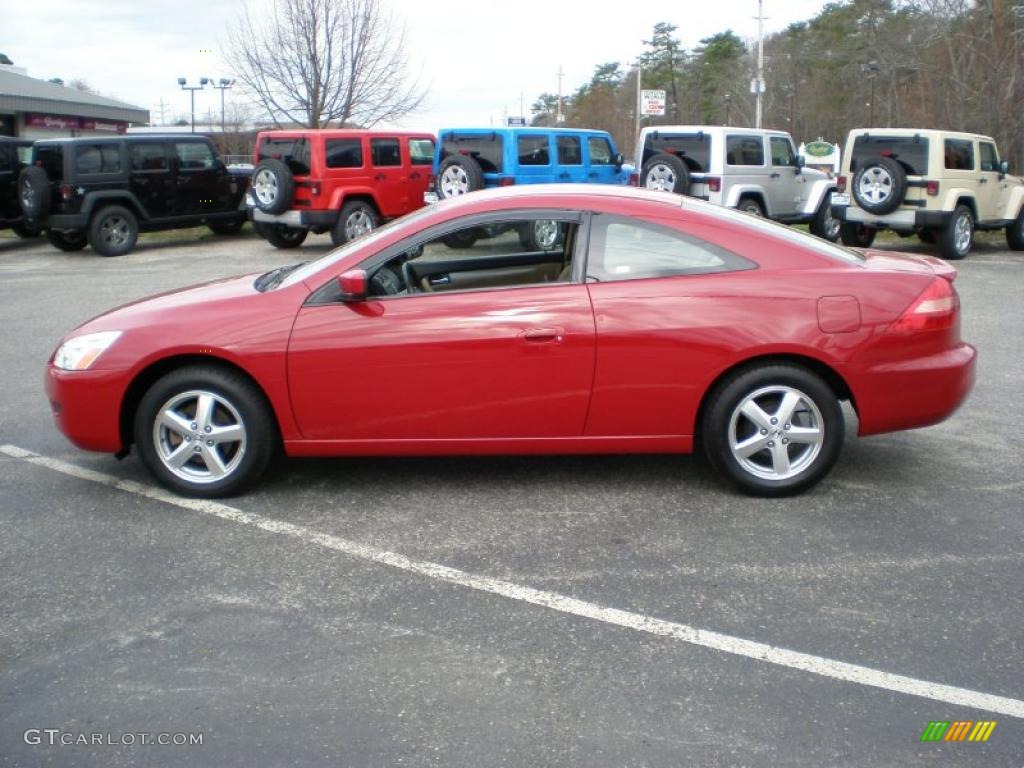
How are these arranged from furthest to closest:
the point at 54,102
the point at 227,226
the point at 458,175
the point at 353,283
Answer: the point at 54,102
the point at 227,226
the point at 458,175
the point at 353,283

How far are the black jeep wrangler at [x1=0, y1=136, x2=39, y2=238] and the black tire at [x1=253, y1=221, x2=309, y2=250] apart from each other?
369cm

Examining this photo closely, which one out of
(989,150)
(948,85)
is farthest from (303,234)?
(948,85)

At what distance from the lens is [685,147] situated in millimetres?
17375

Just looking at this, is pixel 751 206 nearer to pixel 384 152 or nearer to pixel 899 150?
pixel 899 150

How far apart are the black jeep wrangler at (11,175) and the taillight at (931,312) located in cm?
1587

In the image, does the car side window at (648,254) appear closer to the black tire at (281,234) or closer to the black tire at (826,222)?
the black tire at (281,234)

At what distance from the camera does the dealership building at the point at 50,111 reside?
3244 cm

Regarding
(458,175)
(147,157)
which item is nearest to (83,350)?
(458,175)

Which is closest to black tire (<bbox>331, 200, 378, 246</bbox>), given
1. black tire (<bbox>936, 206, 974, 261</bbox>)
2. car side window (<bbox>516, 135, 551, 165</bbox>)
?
car side window (<bbox>516, 135, 551, 165</bbox>)

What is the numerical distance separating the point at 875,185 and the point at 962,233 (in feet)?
5.35

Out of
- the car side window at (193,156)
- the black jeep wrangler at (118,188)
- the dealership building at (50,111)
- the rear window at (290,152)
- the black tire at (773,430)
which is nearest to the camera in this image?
the black tire at (773,430)

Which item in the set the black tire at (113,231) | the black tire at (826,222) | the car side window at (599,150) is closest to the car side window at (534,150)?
the car side window at (599,150)

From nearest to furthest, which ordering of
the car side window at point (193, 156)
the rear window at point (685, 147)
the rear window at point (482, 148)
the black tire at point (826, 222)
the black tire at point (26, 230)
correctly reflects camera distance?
1. the rear window at point (482, 148)
2. the rear window at point (685, 147)
3. the black tire at point (26, 230)
4. the car side window at point (193, 156)
5. the black tire at point (826, 222)

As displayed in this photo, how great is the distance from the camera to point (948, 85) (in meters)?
32.8
